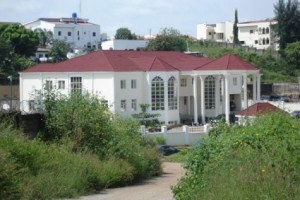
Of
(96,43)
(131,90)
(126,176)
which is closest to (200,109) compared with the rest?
(131,90)

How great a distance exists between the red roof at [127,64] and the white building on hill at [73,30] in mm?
64948

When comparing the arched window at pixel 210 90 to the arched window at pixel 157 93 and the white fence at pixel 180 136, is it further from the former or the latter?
the white fence at pixel 180 136

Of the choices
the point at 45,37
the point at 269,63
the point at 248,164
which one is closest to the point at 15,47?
the point at 45,37

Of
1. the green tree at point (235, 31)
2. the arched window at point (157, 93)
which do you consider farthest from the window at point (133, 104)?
the green tree at point (235, 31)

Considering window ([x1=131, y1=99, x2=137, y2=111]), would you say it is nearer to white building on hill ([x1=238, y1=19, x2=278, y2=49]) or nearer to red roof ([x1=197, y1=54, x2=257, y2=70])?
red roof ([x1=197, y1=54, x2=257, y2=70])

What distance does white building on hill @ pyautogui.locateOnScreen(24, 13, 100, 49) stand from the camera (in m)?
137

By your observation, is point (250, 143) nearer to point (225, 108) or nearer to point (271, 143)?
point (271, 143)

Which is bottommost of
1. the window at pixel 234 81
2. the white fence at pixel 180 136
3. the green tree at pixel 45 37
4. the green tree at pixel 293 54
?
the white fence at pixel 180 136

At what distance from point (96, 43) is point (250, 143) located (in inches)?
5098

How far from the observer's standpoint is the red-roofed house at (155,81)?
2613 inches

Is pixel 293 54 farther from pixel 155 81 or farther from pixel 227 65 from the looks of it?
pixel 155 81

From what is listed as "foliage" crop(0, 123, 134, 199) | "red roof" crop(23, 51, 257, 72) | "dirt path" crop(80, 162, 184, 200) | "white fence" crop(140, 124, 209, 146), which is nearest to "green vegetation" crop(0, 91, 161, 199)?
"foliage" crop(0, 123, 134, 199)

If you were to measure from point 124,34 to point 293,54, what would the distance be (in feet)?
175

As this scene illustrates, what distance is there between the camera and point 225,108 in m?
69.4
